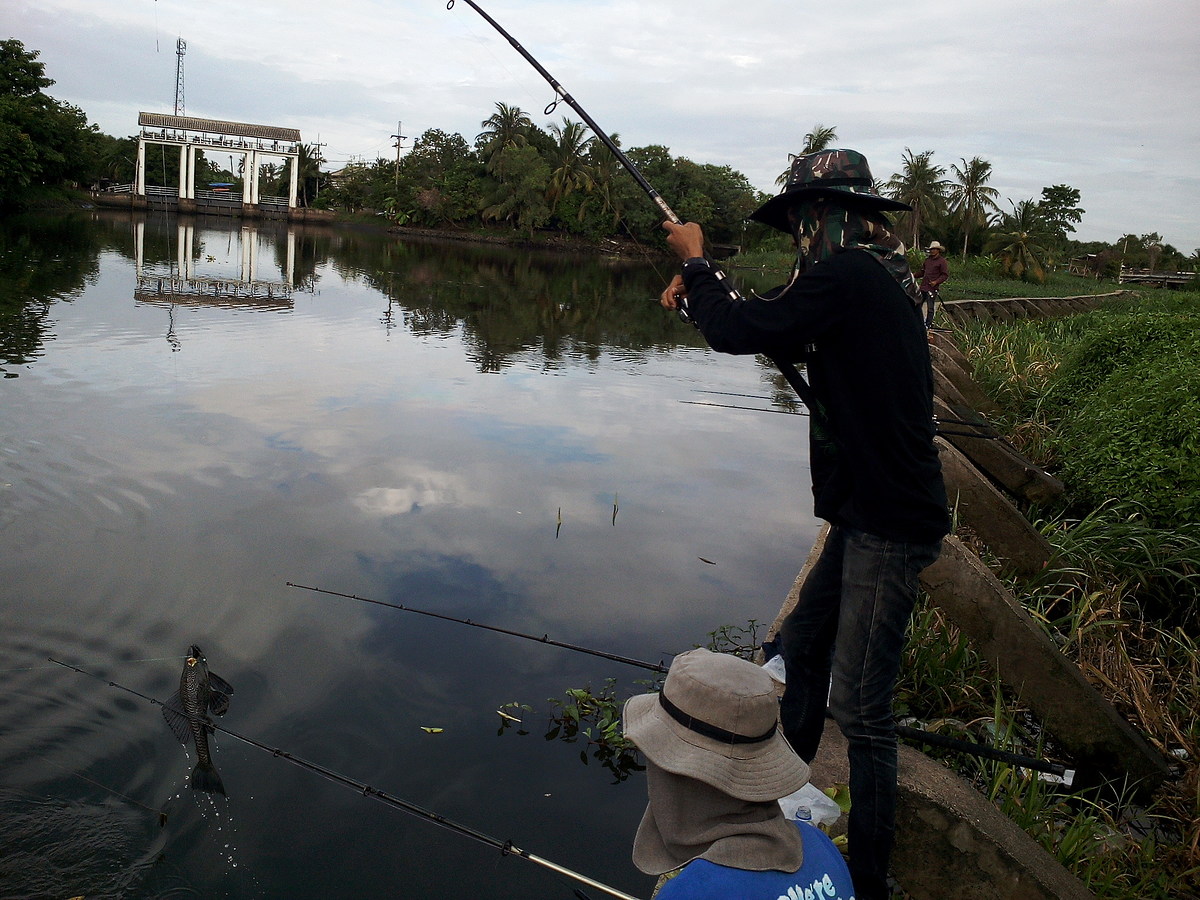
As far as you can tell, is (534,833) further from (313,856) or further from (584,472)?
(584,472)

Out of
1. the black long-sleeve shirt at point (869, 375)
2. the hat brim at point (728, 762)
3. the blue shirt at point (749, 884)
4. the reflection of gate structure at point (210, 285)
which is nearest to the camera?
the blue shirt at point (749, 884)

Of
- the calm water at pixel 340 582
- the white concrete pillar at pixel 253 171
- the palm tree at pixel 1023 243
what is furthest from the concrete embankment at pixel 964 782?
the white concrete pillar at pixel 253 171

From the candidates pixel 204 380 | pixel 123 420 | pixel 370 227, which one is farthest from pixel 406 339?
pixel 370 227

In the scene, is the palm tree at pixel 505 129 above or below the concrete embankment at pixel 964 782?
above

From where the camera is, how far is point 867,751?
8.29ft

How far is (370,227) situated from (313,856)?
71454 mm

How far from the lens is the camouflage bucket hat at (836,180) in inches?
101

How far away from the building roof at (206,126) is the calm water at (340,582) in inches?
2278

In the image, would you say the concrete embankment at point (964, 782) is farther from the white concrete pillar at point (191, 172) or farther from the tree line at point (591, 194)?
the white concrete pillar at point (191, 172)

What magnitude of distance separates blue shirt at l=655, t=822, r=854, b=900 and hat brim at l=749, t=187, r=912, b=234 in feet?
5.43

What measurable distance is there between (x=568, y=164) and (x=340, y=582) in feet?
216

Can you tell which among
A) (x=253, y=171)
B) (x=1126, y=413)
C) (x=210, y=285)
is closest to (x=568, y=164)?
(x=253, y=171)

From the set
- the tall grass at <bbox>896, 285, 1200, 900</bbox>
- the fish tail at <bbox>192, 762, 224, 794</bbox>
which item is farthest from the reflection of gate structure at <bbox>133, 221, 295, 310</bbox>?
the tall grass at <bbox>896, 285, 1200, 900</bbox>

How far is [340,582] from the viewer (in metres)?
5.56
